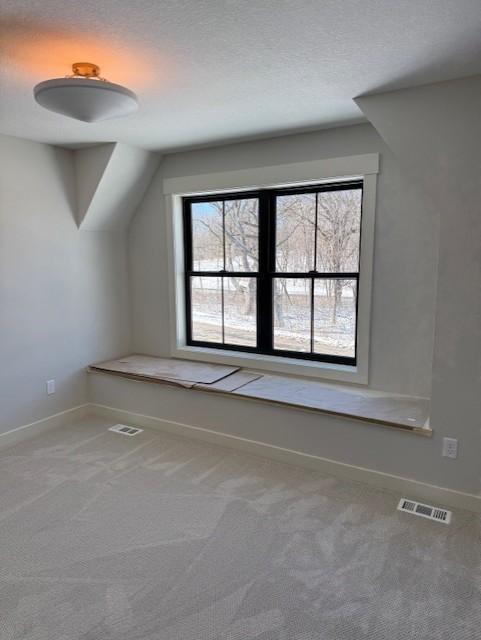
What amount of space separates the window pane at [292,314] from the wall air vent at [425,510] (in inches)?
53.9

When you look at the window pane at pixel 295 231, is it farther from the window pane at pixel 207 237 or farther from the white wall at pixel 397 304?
the window pane at pixel 207 237

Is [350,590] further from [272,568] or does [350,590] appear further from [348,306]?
[348,306]

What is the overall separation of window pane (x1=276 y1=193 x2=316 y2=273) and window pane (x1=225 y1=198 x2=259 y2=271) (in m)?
0.21

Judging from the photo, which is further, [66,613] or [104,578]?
[104,578]

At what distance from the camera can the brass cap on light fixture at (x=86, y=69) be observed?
2.04 meters

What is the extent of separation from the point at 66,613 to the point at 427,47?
279 cm

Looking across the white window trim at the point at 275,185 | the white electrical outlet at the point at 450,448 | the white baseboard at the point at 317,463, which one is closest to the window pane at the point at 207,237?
the white window trim at the point at 275,185

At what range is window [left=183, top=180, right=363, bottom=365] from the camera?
332 centimetres

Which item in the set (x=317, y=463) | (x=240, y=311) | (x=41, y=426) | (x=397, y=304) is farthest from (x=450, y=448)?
(x=41, y=426)

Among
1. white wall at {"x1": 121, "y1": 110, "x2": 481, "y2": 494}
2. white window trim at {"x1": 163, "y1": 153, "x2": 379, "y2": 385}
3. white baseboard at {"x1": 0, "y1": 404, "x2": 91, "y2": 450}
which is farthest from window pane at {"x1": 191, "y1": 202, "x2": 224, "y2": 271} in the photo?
white baseboard at {"x1": 0, "y1": 404, "x2": 91, "y2": 450}

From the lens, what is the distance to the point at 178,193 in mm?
3863

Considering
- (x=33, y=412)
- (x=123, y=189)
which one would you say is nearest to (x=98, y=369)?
(x=33, y=412)

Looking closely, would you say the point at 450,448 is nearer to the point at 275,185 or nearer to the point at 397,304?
the point at 397,304

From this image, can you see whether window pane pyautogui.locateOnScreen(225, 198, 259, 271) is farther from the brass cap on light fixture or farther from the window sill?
the brass cap on light fixture
